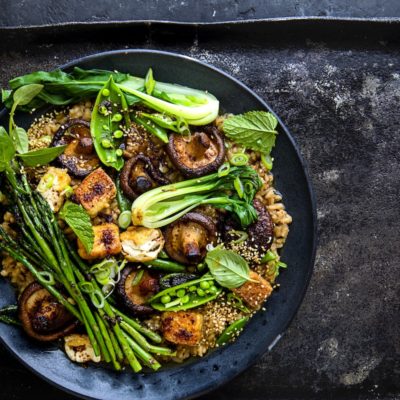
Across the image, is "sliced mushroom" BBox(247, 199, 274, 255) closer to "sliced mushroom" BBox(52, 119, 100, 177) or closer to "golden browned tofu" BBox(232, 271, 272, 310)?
"golden browned tofu" BBox(232, 271, 272, 310)

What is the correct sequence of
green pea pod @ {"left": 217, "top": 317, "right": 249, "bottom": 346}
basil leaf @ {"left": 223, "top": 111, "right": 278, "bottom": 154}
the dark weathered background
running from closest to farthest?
basil leaf @ {"left": 223, "top": 111, "right": 278, "bottom": 154} → green pea pod @ {"left": 217, "top": 317, "right": 249, "bottom": 346} → the dark weathered background

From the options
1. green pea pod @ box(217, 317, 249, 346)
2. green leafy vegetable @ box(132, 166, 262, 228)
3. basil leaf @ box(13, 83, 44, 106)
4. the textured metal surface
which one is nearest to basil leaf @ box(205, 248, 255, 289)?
green leafy vegetable @ box(132, 166, 262, 228)

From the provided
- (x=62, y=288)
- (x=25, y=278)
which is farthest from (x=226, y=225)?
(x=25, y=278)

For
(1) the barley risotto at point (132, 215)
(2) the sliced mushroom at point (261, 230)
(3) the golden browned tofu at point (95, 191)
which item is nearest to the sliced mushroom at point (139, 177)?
(1) the barley risotto at point (132, 215)

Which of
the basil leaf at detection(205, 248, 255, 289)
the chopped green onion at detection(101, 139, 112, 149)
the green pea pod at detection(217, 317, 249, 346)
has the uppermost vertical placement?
the chopped green onion at detection(101, 139, 112, 149)

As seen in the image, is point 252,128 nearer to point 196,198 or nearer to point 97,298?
point 196,198

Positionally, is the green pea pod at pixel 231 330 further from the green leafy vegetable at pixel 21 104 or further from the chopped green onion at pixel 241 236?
the green leafy vegetable at pixel 21 104
